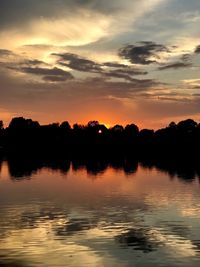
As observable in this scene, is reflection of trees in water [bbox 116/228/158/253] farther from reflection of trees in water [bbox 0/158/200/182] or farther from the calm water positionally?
reflection of trees in water [bbox 0/158/200/182]

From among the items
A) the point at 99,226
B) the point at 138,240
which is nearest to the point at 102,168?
the point at 99,226

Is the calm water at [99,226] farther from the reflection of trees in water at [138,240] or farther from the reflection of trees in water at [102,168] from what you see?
the reflection of trees in water at [102,168]

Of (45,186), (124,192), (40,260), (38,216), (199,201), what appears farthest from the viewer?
(45,186)

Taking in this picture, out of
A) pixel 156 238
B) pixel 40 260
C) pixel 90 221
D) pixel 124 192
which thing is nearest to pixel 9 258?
pixel 40 260

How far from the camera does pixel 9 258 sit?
101 feet

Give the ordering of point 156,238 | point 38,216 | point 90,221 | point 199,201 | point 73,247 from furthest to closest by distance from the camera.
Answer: point 199,201
point 38,216
point 90,221
point 156,238
point 73,247

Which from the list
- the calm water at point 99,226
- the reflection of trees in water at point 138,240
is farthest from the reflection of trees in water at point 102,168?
the reflection of trees in water at point 138,240

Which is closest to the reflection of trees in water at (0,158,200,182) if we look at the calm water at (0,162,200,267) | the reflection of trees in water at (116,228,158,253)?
the calm water at (0,162,200,267)

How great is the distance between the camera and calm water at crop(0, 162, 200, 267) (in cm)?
3139

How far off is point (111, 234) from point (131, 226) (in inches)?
149

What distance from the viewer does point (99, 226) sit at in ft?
138

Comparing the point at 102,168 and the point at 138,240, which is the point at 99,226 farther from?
the point at 102,168

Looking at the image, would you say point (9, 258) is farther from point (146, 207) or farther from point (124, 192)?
point (124, 192)

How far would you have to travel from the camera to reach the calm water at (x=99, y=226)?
31.4m
